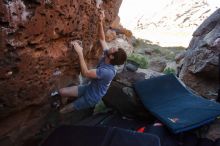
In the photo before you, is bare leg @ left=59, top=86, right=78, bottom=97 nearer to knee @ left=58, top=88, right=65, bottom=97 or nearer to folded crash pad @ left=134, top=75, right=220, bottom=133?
knee @ left=58, top=88, right=65, bottom=97

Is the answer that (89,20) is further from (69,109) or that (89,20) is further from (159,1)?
(159,1)

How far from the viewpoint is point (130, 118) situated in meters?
5.20

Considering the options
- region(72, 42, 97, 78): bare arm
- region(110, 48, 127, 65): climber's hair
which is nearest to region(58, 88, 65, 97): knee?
region(72, 42, 97, 78): bare arm

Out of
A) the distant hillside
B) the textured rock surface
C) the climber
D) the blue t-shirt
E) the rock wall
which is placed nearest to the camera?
the rock wall

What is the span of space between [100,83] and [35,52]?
1346mm

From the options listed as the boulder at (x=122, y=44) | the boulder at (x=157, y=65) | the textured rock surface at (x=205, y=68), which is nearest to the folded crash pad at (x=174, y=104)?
the textured rock surface at (x=205, y=68)

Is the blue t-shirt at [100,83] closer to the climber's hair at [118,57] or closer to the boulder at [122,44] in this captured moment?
the climber's hair at [118,57]

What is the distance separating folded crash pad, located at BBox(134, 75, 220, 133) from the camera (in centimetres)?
463

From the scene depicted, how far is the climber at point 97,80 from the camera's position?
449 centimetres

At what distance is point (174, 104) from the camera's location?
5.29 meters

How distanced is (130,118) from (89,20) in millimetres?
1788

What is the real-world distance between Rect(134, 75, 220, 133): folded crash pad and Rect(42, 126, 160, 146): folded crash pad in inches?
37.2

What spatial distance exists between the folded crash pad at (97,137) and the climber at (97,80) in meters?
0.54

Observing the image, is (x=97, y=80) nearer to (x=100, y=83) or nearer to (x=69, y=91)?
(x=100, y=83)
